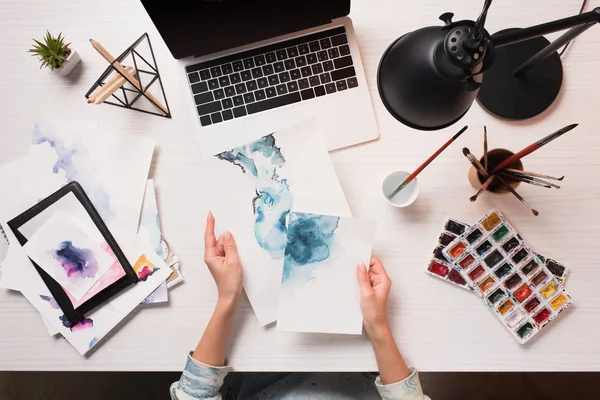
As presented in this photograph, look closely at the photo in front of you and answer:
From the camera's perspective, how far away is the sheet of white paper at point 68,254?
843 mm

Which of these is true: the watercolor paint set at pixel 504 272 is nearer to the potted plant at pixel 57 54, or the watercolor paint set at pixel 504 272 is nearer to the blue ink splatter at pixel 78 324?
the blue ink splatter at pixel 78 324

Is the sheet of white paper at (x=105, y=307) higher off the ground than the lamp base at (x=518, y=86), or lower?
lower

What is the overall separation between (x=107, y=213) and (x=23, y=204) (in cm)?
17

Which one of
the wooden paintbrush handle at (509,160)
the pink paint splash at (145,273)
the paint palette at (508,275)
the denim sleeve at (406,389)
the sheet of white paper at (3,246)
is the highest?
the wooden paintbrush handle at (509,160)

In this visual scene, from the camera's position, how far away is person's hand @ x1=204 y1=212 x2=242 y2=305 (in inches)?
31.8

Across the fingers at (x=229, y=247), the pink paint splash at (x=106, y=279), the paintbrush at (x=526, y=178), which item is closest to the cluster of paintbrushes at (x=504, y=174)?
the paintbrush at (x=526, y=178)

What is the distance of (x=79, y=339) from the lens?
2.74ft

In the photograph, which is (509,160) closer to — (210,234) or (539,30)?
(539,30)

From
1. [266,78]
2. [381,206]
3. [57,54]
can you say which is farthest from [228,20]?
Answer: [381,206]

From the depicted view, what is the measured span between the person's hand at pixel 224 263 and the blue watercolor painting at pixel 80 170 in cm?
21

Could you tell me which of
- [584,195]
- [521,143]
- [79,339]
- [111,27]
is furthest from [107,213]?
[584,195]

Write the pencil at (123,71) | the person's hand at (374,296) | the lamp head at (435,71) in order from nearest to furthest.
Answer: the lamp head at (435,71), the pencil at (123,71), the person's hand at (374,296)

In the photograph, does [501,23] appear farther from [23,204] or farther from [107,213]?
[23,204]

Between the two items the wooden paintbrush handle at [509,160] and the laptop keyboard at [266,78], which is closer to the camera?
the wooden paintbrush handle at [509,160]
